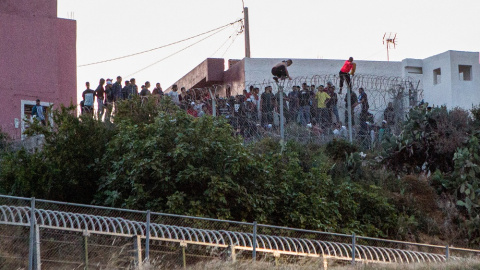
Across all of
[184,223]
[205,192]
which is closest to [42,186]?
[205,192]

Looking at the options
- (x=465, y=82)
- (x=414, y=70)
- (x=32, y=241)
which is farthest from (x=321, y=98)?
(x=414, y=70)

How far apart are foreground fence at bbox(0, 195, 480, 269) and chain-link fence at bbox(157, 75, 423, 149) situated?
6307 millimetres

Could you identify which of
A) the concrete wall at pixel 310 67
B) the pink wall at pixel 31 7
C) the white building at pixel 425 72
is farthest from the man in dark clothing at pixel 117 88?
the white building at pixel 425 72

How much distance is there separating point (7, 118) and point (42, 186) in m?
8.36

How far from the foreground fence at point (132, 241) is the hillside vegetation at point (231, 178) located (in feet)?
7.32

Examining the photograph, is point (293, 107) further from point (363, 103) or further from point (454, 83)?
point (454, 83)

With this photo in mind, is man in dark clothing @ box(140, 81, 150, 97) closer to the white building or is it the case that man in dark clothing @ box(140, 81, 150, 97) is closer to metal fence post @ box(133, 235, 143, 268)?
the white building

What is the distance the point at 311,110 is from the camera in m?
20.4

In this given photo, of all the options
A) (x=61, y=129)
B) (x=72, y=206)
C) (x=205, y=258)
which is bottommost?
(x=205, y=258)

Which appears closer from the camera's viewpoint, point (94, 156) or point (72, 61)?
point (94, 156)

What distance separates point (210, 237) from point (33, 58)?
14.0 m

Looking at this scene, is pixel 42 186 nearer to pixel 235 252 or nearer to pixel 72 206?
pixel 72 206

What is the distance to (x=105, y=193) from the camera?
1540 cm

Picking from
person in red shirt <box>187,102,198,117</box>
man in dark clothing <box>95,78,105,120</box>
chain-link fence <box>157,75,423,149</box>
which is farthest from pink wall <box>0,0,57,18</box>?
person in red shirt <box>187,102,198,117</box>
